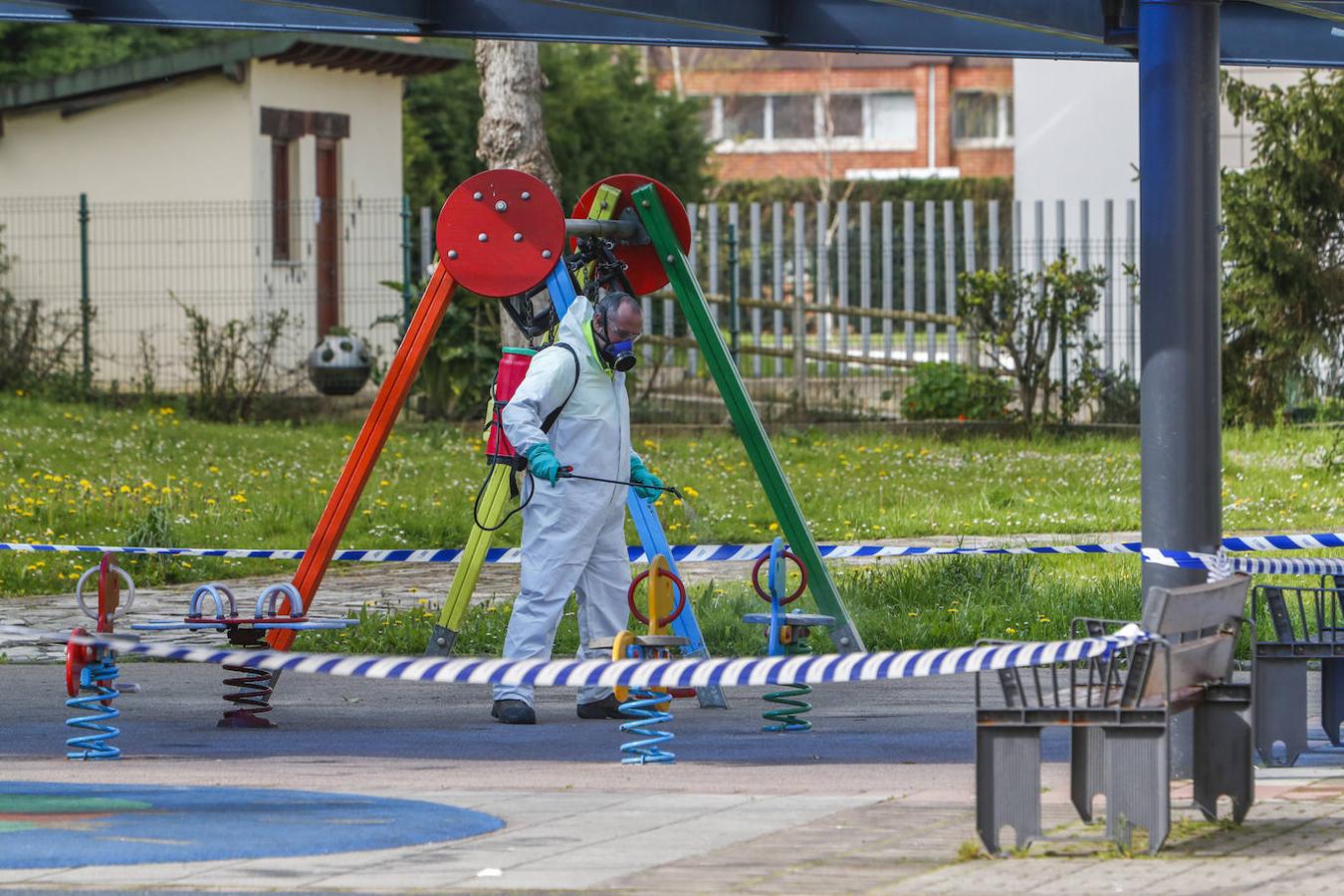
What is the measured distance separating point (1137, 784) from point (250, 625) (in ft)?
13.0

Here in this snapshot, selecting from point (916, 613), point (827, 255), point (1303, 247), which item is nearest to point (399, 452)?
point (827, 255)

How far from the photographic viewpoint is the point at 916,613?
37.0ft

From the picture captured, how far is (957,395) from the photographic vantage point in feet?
73.2

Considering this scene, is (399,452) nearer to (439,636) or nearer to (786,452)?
(786,452)

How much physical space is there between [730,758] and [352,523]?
7672 millimetres

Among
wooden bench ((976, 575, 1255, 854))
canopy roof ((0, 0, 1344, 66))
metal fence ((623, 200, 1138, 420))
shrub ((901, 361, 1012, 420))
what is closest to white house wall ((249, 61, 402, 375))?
metal fence ((623, 200, 1138, 420))

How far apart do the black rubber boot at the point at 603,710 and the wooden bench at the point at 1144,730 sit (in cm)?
271

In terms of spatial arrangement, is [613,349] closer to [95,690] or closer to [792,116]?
[95,690]

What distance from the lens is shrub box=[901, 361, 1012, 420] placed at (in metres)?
22.2

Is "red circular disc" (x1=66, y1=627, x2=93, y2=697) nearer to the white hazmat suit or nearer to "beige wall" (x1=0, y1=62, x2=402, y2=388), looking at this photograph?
the white hazmat suit

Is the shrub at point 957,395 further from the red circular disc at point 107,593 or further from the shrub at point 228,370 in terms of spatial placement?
the red circular disc at point 107,593

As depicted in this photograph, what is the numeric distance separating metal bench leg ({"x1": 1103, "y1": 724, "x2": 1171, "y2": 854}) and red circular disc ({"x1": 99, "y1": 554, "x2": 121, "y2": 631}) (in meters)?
4.24

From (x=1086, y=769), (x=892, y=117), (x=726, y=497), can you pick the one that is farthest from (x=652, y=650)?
(x=892, y=117)

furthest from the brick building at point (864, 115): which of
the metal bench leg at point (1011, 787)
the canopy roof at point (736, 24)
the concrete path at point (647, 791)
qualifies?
the metal bench leg at point (1011, 787)
